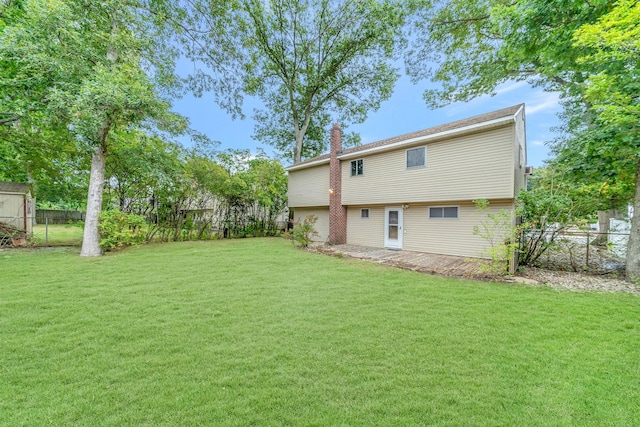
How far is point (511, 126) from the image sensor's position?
307 inches

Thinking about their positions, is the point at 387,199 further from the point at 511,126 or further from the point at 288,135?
the point at 288,135

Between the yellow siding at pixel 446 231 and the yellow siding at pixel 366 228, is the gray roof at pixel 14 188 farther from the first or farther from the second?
the yellow siding at pixel 446 231

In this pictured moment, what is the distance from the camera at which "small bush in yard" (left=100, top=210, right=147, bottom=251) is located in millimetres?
9172

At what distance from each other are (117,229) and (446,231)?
39.8ft

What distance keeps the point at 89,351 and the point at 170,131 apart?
1006 cm

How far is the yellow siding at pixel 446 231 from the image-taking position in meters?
8.87

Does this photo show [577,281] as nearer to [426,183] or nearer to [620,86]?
[620,86]

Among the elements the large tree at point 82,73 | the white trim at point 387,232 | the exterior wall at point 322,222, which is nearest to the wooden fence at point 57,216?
the large tree at point 82,73

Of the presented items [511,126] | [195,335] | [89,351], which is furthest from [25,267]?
[511,126]

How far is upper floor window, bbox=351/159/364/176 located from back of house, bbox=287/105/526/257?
5 centimetres

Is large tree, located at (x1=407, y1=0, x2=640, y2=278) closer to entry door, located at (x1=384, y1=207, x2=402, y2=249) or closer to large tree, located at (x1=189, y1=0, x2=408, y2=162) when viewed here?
entry door, located at (x1=384, y1=207, x2=402, y2=249)

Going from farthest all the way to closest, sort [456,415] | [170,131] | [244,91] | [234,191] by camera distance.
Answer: [244,91] < [234,191] < [170,131] < [456,415]

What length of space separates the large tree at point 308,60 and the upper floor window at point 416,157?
10.9 meters

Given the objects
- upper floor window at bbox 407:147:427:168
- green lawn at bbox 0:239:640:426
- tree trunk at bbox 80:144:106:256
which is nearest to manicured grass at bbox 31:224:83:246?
tree trunk at bbox 80:144:106:256
